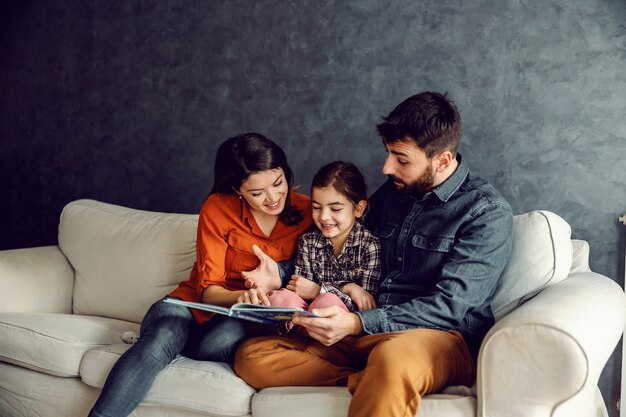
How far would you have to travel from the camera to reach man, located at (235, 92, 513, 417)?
1.77 meters

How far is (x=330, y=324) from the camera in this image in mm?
1746

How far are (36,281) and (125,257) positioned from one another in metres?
0.39

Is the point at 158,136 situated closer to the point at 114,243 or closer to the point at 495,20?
the point at 114,243

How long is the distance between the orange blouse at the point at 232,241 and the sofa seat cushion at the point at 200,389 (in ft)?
0.86

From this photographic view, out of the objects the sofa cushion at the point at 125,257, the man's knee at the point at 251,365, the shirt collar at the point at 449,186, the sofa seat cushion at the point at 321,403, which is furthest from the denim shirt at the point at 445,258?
the sofa cushion at the point at 125,257

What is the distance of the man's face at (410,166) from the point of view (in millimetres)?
1957

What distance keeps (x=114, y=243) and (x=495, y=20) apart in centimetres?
185

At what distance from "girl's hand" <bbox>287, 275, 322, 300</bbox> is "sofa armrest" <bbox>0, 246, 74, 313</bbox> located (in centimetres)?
126

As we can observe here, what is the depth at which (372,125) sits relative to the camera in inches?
108

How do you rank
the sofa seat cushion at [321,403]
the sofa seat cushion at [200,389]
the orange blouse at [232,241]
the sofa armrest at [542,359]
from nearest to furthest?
the sofa armrest at [542,359] → the sofa seat cushion at [321,403] → the sofa seat cushion at [200,389] → the orange blouse at [232,241]

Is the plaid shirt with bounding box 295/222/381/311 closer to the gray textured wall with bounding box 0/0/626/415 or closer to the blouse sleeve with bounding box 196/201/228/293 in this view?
the blouse sleeve with bounding box 196/201/228/293

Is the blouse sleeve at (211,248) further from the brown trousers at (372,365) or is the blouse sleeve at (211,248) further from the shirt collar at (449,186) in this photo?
the shirt collar at (449,186)

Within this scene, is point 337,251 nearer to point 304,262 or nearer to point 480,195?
point 304,262

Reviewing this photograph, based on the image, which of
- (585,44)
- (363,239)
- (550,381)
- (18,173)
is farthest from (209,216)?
(18,173)
